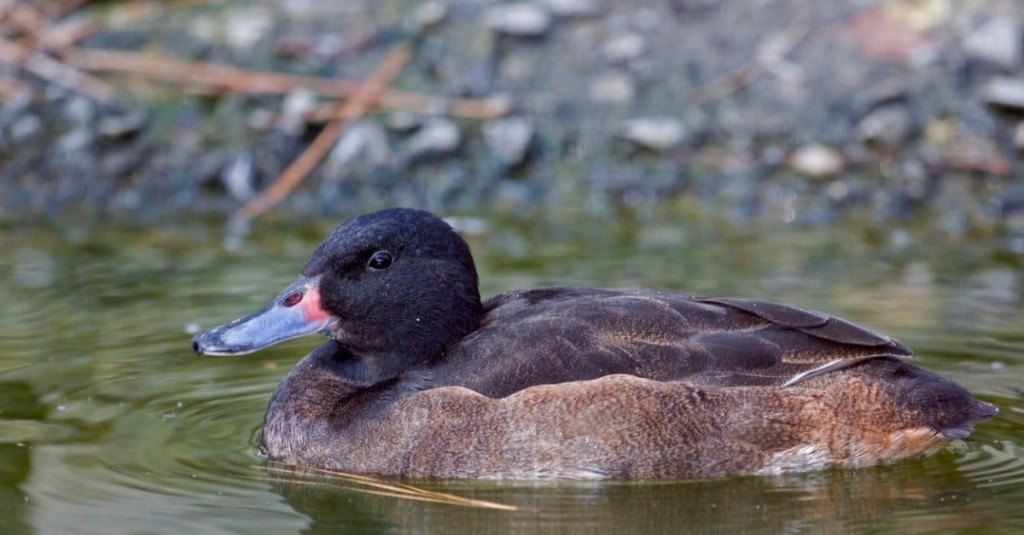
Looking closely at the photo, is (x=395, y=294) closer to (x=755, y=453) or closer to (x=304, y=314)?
(x=304, y=314)

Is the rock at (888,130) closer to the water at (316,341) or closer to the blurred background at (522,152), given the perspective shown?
the blurred background at (522,152)

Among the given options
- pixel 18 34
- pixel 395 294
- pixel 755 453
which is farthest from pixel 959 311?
→ pixel 18 34

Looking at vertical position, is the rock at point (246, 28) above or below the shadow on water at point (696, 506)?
above

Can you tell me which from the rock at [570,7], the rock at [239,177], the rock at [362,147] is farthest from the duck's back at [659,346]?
the rock at [570,7]

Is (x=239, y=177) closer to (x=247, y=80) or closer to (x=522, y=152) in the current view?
(x=247, y=80)

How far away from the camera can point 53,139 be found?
34.8 feet

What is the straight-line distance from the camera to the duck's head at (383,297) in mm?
5699

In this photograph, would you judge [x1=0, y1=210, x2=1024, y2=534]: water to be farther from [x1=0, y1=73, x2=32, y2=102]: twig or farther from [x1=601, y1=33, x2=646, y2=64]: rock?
[x1=0, y1=73, x2=32, y2=102]: twig

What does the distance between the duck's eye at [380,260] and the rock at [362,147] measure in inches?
181

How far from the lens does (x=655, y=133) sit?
10.3 meters

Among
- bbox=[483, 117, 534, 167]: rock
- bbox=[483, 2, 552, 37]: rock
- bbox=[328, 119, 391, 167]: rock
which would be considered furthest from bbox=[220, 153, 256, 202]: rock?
bbox=[483, 2, 552, 37]: rock

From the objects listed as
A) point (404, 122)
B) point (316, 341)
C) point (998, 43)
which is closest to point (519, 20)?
point (404, 122)

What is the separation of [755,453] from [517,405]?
2.58 ft

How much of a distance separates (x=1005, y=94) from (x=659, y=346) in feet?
17.6
